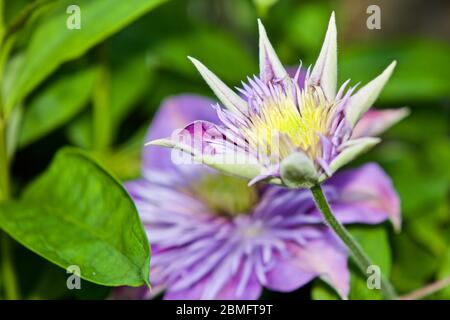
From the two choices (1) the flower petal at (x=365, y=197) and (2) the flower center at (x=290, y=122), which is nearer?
(2) the flower center at (x=290, y=122)

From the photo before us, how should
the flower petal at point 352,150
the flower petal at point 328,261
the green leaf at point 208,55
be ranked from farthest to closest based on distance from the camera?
the green leaf at point 208,55
the flower petal at point 328,261
the flower petal at point 352,150

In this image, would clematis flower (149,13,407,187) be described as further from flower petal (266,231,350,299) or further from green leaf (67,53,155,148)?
green leaf (67,53,155,148)

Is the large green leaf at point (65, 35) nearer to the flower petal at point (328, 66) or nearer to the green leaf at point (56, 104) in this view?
the green leaf at point (56, 104)

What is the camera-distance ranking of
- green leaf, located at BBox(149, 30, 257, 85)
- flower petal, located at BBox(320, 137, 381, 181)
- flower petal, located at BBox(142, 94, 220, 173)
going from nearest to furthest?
flower petal, located at BBox(320, 137, 381, 181) < flower petal, located at BBox(142, 94, 220, 173) < green leaf, located at BBox(149, 30, 257, 85)

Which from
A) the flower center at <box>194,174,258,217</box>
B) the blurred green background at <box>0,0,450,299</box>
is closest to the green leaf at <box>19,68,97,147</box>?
the blurred green background at <box>0,0,450,299</box>

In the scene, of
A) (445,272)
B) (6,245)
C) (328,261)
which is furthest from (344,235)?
(6,245)

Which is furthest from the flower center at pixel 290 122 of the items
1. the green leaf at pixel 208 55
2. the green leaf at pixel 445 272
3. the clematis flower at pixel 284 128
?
the green leaf at pixel 208 55
